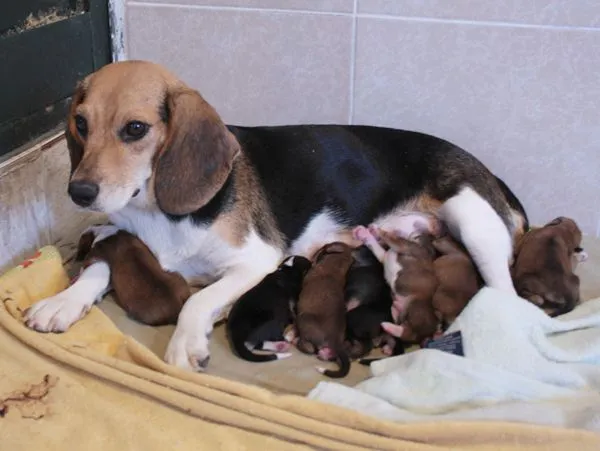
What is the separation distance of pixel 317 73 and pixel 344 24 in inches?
7.7

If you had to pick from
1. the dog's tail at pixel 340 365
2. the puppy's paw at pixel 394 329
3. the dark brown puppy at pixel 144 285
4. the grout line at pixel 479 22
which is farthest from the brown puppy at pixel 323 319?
the grout line at pixel 479 22

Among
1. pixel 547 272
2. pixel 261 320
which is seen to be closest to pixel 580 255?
pixel 547 272

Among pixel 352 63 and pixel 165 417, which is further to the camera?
pixel 352 63

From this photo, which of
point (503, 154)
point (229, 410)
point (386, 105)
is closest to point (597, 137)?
point (503, 154)

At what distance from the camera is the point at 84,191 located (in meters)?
1.71

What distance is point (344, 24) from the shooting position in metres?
2.53

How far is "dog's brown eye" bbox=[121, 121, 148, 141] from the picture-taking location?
180cm

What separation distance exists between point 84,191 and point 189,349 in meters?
0.44

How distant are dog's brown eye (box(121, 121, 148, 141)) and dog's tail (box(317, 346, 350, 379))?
713 millimetres

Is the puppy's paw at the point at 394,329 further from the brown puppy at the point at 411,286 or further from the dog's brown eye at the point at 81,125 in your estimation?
the dog's brown eye at the point at 81,125

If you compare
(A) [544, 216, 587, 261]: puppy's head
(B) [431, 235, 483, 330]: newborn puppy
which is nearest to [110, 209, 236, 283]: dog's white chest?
(B) [431, 235, 483, 330]: newborn puppy

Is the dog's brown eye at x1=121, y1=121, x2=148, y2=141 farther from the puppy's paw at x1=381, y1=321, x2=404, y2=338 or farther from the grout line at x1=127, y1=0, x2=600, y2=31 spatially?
the grout line at x1=127, y1=0, x2=600, y2=31

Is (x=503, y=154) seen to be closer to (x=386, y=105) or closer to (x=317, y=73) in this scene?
(x=386, y=105)

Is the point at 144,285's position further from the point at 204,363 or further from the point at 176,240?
the point at 204,363
